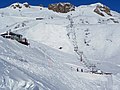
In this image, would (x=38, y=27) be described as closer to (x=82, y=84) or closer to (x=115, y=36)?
(x=115, y=36)

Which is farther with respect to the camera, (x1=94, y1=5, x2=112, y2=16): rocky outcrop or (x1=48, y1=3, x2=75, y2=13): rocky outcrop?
(x1=48, y1=3, x2=75, y2=13): rocky outcrop

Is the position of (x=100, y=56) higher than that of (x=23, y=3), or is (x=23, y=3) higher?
(x=23, y=3)

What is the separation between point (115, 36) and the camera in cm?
5512

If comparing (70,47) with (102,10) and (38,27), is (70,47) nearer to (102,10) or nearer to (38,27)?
(38,27)

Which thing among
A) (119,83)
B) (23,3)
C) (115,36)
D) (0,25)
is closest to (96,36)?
(115,36)

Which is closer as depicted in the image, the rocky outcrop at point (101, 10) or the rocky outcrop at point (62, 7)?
the rocky outcrop at point (101, 10)

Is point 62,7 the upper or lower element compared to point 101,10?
upper

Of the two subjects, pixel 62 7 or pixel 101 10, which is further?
pixel 101 10

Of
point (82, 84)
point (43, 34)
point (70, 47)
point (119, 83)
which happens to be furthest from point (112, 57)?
point (82, 84)

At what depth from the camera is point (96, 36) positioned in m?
55.5

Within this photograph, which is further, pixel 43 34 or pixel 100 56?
pixel 43 34

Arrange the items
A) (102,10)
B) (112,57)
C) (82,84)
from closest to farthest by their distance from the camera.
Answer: (82,84)
(112,57)
(102,10)

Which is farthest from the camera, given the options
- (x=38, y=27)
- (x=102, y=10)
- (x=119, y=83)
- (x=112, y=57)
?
(x=102, y=10)

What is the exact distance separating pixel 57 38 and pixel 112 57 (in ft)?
33.5
